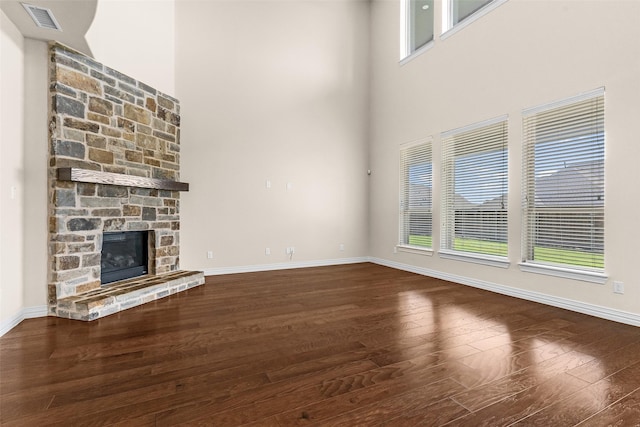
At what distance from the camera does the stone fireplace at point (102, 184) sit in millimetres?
3172

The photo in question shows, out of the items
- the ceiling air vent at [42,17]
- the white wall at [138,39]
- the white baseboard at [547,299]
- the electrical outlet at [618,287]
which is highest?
the white wall at [138,39]

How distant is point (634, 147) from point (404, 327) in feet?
9.12

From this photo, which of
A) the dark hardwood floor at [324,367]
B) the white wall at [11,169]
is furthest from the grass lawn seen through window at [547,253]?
the white wall at [11,169]

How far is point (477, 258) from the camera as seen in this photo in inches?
172

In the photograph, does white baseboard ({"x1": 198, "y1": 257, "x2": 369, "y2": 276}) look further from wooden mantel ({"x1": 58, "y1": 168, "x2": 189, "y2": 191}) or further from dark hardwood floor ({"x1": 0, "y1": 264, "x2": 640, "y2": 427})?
dark hardwood floor ({"x1": 0, "y1": 264, "x2": 640, "y2": 427})

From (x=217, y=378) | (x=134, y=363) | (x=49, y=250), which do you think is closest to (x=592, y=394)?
(x=217, y=378)

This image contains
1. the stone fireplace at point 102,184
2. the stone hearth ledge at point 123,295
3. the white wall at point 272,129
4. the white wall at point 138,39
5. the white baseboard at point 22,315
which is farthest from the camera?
the white wall at point 272,129

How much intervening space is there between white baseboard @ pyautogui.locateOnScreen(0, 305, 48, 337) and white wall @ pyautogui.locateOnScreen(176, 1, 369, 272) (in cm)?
193

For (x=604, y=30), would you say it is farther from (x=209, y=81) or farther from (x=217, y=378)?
(x=209, y=81)

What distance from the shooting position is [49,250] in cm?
316

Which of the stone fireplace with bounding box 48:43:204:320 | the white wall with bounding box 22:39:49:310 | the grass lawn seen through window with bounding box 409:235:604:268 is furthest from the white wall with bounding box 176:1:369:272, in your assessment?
the grass lawn seen through window with bounding box 409:235:604:268

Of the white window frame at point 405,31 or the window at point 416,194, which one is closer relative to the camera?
the window at point 416,194

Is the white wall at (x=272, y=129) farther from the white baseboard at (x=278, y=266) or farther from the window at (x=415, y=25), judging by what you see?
the window at (x=415, y=25)

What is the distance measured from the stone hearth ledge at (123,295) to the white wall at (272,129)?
31.7 inches
